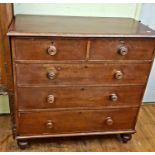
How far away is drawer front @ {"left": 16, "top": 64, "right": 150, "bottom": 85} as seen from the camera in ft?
4.27

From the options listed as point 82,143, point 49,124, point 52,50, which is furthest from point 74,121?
point 52,50

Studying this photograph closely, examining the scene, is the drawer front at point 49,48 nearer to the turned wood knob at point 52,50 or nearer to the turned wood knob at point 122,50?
the turned wood knob at point 52,50

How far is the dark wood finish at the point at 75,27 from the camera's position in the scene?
1211mm

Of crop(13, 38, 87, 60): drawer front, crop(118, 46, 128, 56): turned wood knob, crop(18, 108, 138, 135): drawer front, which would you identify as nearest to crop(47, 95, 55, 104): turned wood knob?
crop(18, 108, 138, 135): drawer front

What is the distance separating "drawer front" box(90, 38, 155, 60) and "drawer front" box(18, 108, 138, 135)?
0.41 m

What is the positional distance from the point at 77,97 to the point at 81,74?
17 centimetres

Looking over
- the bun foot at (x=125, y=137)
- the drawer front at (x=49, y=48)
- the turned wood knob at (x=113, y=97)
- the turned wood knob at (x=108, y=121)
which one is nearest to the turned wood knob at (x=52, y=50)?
the drawer front at (x=49, y=48)

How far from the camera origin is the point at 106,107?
1.52 meters

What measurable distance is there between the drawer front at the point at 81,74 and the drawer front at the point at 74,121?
24 centimetres

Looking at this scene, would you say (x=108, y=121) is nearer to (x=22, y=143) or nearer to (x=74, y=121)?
(x=74, y=121)

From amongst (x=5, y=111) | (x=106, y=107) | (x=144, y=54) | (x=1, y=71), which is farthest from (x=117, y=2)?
(x=5, y=111)

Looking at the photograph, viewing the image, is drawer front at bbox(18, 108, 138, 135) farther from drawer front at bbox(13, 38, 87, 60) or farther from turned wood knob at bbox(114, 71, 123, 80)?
drawer front at bbox(13, 38, 87, 60)

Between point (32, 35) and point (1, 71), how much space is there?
0.64 metres

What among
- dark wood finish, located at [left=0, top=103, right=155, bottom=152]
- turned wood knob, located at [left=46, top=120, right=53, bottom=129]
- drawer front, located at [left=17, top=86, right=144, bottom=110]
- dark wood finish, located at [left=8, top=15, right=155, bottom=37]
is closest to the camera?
dark wood finish, located at [left=8, top=15, right=155, bottom=37]
